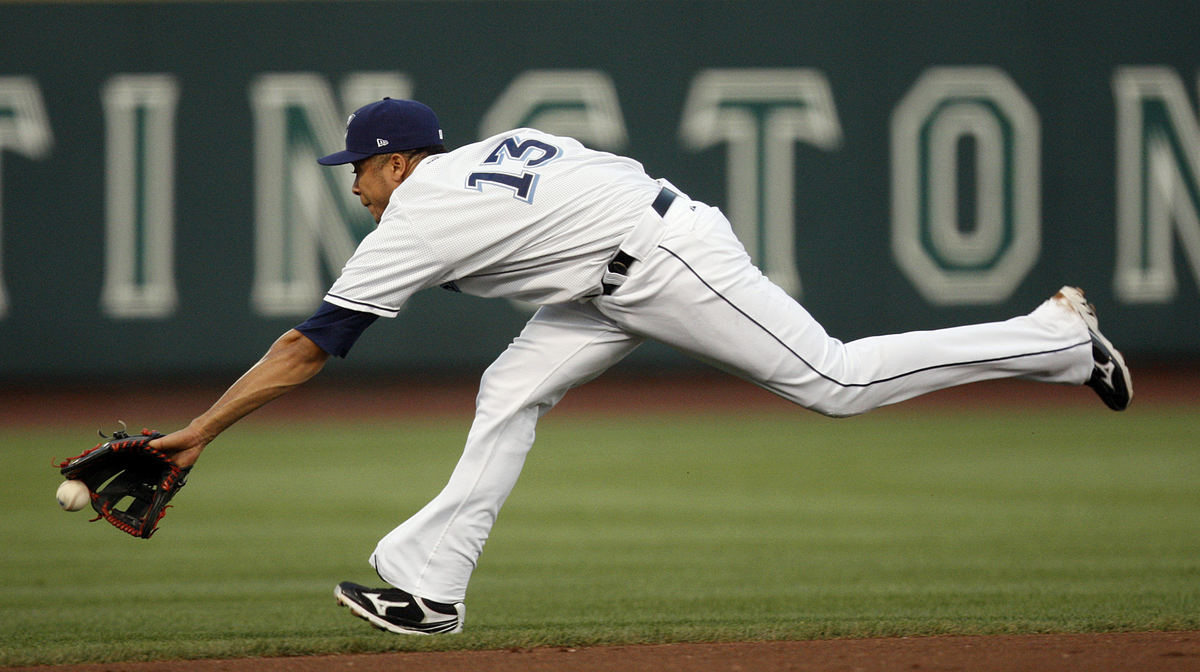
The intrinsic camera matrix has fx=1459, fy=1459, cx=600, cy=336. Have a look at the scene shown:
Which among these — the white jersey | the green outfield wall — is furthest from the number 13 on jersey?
the green outfield wall

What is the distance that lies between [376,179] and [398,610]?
45.1 inches

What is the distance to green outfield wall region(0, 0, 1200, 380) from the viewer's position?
10.7m

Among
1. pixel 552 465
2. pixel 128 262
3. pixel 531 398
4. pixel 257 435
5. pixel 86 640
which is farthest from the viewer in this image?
pixel 128 262

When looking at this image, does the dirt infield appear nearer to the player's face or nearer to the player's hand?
the player's hand

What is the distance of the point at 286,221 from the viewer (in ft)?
35.0

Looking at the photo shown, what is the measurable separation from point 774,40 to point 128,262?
5039 millimetres

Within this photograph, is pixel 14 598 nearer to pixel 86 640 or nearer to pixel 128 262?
pixel 86 640

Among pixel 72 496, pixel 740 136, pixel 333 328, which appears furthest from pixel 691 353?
pixel 740 136

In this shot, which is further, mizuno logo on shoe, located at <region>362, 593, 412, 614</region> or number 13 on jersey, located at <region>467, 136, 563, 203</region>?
mizuno logo on shoe, located at <region>362, 593, 412, 614</region>

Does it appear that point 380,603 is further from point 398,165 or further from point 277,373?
point 398,165

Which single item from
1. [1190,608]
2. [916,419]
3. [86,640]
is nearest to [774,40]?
[916,419]

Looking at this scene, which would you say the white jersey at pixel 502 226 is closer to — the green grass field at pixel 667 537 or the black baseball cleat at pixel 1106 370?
the green grass field at pixel 667 537

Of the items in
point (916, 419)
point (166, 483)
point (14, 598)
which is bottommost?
point (916, 419)

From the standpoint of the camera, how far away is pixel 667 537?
20.8 feet
